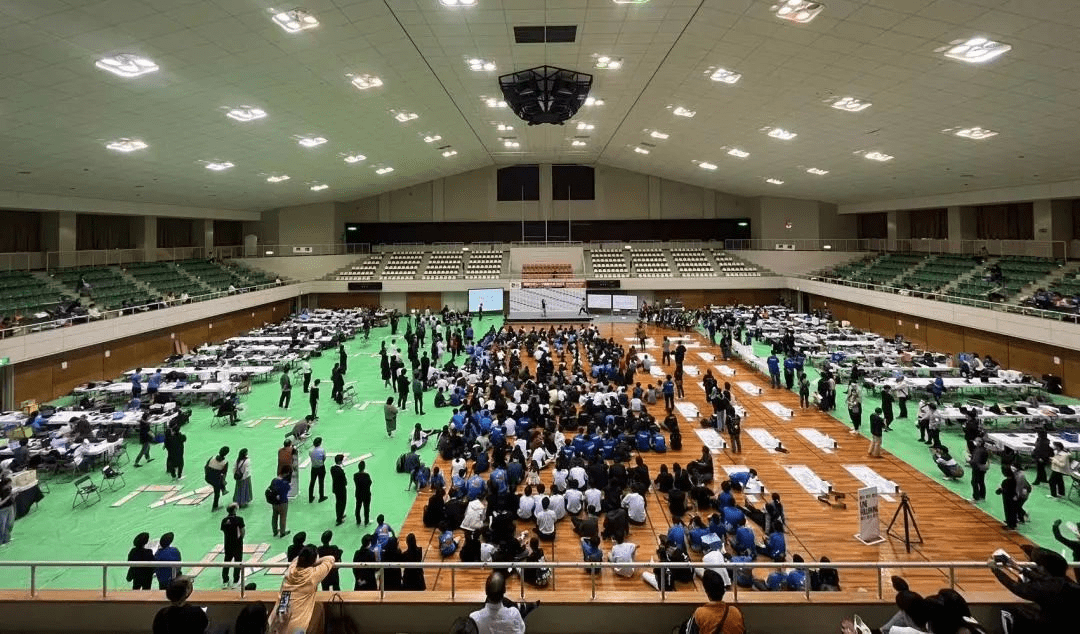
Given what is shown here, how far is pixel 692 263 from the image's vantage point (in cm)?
4222

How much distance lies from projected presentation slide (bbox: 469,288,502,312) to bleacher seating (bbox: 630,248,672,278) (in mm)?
10568

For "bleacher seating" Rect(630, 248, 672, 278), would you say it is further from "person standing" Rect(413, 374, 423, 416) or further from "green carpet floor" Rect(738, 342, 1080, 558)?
"person standing" Rect(413, 374, 423, 416)

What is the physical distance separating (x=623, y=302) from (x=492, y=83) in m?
21.8

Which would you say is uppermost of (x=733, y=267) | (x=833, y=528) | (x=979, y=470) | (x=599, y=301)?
(x=733, y=267)

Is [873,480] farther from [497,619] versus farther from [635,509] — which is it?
[497,619]

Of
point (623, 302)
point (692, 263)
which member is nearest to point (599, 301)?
point (623, 302)

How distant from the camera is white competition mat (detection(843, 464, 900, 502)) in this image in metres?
11.2

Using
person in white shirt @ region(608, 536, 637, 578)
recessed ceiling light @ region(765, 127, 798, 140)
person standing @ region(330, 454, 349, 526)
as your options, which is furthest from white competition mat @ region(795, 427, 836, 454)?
recessed ceiling light @ region(765, 127, 798, 140)

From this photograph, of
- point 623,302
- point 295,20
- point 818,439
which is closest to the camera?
point 295,20

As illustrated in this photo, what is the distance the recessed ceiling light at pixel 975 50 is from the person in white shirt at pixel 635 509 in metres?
11.7

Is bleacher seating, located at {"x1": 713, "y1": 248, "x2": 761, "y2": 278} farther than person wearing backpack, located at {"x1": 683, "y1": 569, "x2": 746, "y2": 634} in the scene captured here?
Yes

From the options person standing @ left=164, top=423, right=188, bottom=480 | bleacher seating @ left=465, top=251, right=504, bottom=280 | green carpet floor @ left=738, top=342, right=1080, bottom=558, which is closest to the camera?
green carpet floor @ left=738, top=342, right=1080, bottom=558

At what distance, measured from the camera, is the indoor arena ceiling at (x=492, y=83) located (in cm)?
1111

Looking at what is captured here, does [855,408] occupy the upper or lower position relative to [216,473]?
upper
